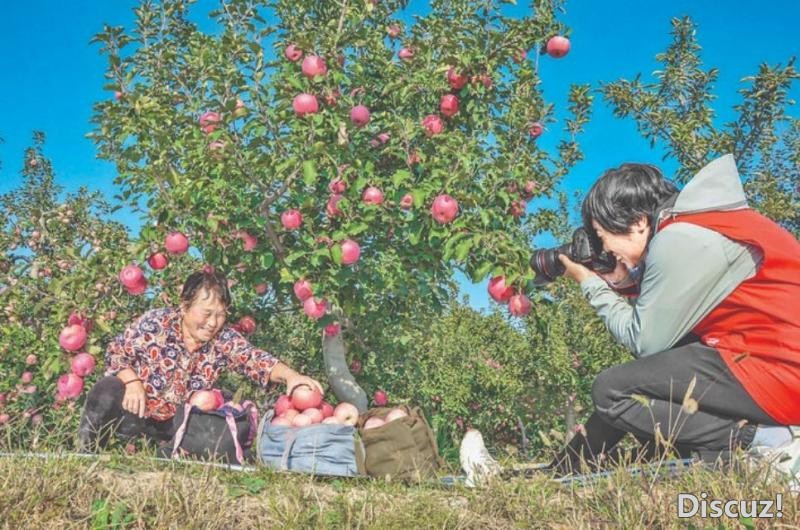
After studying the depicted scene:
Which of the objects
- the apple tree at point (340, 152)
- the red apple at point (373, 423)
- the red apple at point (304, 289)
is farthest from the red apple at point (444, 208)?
the red apple at point (373, 423)

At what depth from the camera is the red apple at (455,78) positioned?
390 cm

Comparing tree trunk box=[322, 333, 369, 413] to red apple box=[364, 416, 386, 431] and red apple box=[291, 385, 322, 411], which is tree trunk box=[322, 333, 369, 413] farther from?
red apple box=[364, 416, 386, 431]

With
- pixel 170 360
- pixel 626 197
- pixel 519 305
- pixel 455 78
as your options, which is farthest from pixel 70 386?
pixel 626 197

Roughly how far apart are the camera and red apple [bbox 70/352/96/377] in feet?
7.90

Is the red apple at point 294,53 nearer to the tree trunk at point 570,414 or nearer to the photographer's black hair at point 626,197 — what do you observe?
the photographer's black hair at point 626,197

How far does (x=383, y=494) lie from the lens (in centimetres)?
251

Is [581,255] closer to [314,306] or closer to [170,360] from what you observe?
[314,306]

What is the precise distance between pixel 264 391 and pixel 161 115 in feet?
6.84

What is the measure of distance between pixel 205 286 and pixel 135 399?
2.14 feet

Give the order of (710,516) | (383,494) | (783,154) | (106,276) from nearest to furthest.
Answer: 1. (710,516)
2. (383,494)
3. (106,276)
4. (783,154)

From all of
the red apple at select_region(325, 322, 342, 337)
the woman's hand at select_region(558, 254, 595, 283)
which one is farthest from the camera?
the red apple at select_region(325, 322, 342, 337)

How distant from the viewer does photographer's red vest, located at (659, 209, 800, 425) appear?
2301mm

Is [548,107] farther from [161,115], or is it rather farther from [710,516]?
[710,516]

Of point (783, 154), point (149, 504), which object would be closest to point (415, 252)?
point (149, 504)
